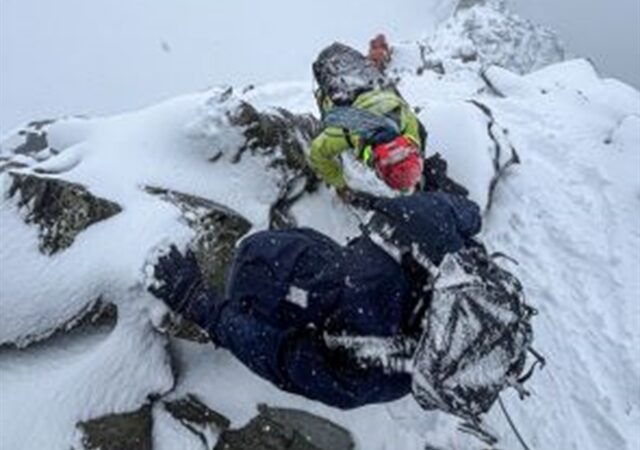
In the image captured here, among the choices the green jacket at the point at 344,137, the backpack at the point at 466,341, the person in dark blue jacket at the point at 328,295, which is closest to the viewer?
the backpack at the point at 466,341

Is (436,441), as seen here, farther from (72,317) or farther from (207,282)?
(72,317)

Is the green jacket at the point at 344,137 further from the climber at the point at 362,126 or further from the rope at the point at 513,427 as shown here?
the rope at the point at 513,427

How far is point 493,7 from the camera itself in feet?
174

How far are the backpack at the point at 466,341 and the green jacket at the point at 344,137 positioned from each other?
2.93 m

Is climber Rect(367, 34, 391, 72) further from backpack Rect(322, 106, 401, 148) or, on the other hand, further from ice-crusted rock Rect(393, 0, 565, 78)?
ice-crusted rock Rect(393, 0, 565, 78)

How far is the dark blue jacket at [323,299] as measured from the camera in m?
4.50

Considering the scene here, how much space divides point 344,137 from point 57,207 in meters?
2.57

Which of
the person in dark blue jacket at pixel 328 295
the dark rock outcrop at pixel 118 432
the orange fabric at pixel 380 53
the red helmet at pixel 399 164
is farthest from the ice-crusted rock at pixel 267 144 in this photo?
the orange fabric at pixel 380 53

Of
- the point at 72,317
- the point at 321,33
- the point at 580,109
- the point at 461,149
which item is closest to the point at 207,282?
the point at 72,317

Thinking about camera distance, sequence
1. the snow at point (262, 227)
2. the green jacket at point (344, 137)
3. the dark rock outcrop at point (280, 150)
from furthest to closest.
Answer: the dark rock outcrop at point (280, 150), the green jacket at point (344, 137), the snow at point (262, 227)

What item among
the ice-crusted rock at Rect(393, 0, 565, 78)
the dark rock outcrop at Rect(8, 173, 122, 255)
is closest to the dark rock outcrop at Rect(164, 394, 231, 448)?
the dark rock outcrop at Rect(8, 173, 122, 255)

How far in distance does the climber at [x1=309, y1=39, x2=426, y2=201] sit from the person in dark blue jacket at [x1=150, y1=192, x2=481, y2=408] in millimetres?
1255

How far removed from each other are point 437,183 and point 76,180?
319 centimetres

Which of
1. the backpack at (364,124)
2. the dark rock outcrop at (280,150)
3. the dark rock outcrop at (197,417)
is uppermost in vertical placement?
the backpack at (364,124)
